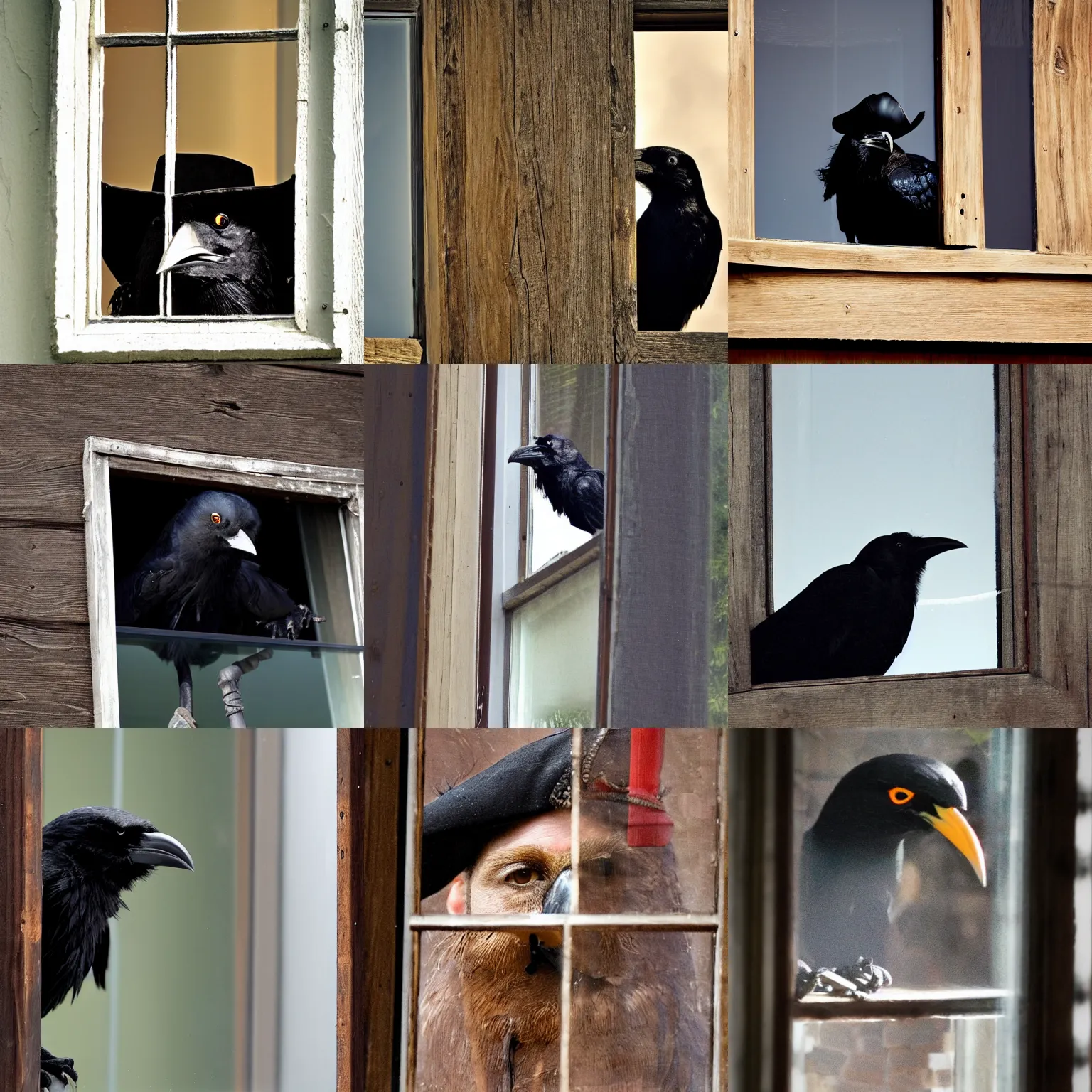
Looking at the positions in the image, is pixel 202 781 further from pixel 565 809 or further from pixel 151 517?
pixel 565 809

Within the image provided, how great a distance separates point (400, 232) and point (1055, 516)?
158 cm

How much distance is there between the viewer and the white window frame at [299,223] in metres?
2.11

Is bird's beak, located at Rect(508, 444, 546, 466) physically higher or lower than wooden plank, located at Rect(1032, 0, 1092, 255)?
lower

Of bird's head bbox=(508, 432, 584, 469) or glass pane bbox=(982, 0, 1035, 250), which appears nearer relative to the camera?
bird's head bbox=(508, 432, 584, 469)

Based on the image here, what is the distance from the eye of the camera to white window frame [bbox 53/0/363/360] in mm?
2113

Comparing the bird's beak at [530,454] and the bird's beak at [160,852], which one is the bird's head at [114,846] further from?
the bird's beak at [530,454]

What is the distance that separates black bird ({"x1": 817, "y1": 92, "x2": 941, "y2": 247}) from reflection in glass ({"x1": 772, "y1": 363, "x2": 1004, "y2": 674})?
328 mm

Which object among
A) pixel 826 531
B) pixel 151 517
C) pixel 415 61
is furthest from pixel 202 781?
pixel 415 61

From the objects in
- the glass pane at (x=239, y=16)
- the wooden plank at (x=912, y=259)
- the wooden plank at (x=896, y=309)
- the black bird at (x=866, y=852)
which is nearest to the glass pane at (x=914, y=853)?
the black bird at (x=866, y=852)

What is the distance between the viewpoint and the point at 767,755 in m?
2.13

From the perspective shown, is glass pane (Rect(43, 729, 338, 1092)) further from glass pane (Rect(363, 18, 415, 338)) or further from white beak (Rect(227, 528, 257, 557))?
glass pane (Rect(363, 18, 415, 338))

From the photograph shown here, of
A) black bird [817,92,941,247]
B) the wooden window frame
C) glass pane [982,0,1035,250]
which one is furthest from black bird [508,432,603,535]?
glass pane [982,0,1035,250]

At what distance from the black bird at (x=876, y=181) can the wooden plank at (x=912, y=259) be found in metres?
0.04

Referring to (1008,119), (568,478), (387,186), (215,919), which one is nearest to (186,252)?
(387,186)
